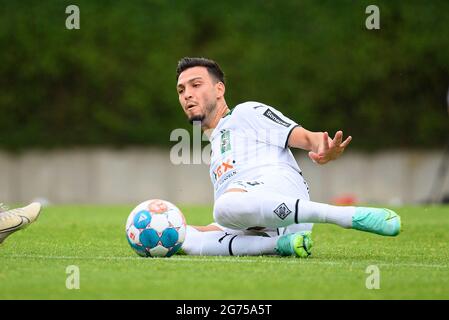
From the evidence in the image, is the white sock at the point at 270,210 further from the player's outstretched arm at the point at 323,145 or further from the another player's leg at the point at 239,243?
the player's outstretched arm at the point at 323,145

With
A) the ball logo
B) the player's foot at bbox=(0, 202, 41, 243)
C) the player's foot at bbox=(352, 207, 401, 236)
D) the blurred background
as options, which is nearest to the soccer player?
the player's foot at bbox=(352, 207, 401, 236)

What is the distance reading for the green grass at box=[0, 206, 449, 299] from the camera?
4.81 m

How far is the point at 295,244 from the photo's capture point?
20.7ft

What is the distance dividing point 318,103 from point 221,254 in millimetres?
12741

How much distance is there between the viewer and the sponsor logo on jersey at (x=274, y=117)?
21.6 ft

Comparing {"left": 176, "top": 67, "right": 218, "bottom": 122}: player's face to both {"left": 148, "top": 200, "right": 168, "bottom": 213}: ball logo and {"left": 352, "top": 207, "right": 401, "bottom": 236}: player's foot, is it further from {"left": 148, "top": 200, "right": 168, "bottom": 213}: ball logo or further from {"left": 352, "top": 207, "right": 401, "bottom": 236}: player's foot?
{"left": 352, "top": 207, "right": 401, "bottom": 236}: player's foot

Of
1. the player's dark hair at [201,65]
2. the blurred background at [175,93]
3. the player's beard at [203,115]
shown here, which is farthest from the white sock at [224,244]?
the blurred background at [175,93]

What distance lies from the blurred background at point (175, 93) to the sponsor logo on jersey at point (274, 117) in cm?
1198

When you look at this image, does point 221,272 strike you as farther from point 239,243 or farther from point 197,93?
point 197,93
